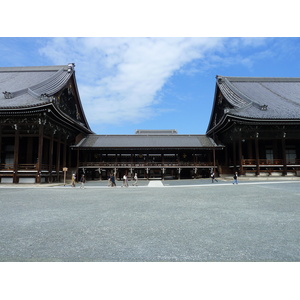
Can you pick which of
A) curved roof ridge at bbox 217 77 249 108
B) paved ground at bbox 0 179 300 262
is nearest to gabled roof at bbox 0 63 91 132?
paved ground at bbox 0 179 300 262

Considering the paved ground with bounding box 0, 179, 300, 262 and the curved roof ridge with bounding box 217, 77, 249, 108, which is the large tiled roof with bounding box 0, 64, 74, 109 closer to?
the paved ground with bounding box 0, 179, 300, 262

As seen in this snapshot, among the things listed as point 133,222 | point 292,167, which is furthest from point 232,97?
point 133,222

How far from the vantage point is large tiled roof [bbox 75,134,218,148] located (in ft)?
110

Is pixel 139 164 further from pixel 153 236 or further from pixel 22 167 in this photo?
pixel 153 236

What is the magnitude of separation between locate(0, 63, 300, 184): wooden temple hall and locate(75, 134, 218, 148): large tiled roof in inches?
5.9

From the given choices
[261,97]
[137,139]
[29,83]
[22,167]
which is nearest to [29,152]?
[22,167]

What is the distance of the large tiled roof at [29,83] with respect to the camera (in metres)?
23.7

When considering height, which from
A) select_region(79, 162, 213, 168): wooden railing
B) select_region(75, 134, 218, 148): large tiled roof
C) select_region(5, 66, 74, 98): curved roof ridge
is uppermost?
select_region(5, 66, 74, 98): curved roof ridge

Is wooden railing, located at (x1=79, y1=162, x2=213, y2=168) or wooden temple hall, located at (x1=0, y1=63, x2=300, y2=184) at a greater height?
wooden temple hall, located at (x1=0, y1=63, x2=300, y2=184)

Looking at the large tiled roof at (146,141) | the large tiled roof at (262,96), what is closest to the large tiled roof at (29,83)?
the large tiled roof at (146,141)

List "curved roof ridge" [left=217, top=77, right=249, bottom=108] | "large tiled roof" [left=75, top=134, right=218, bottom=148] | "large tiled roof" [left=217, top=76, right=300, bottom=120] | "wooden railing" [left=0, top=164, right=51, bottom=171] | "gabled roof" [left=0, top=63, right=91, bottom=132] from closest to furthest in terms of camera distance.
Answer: "wooden railing" [left=0, top=164, right=51, bottom=171], "gabled roof" [left=0, top=63, right=91, bottom=132], "large tiled roof" [left=217, top=76, right=300, bottom=120], "curved roof ridge" [left=217, top=77, right=249, bottom=108], "large tiled roof" [left=75, top=134, right=218, bottom=148]

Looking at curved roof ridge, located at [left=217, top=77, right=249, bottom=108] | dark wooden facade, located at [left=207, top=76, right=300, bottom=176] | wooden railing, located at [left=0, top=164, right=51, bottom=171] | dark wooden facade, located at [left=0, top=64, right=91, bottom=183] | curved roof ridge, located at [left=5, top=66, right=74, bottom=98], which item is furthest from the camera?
curved roof ridge, located at [left=217, top=77, right=249, bottom=108]

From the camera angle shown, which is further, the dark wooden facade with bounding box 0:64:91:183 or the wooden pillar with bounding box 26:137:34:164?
the wooden pillar with bounding box 26:137:34:164

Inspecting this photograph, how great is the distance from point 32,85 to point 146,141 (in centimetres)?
1813
